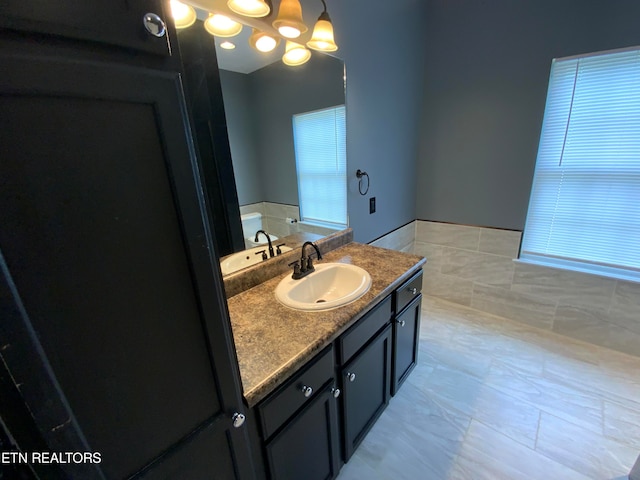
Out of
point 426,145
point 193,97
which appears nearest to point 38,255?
point 193,97

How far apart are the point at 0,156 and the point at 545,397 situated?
255 centimetres

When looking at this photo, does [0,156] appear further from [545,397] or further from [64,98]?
[545,397]

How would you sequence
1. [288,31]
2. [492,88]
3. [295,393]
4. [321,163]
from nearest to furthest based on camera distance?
[295,393] → [288,31] → [321,163] → [492,88]

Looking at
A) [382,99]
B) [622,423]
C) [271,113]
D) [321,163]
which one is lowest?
[622,423]

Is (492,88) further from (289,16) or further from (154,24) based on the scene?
(154,24)

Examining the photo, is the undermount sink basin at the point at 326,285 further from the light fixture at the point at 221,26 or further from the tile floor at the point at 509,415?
the light fixture at the point at 221,26

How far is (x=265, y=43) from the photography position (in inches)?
51.4

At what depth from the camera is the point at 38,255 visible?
36 centimetres

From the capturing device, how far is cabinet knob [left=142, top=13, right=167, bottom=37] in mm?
401

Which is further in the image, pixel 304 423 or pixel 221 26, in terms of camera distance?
pixel 221 26

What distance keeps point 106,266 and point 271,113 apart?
1.27 meters

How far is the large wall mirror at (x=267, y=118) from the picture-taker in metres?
1.25

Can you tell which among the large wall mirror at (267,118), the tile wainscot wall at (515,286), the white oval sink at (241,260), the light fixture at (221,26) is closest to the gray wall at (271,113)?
the large wall mirror at (267,118)

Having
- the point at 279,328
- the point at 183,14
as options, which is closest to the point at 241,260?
the point at 279,328
